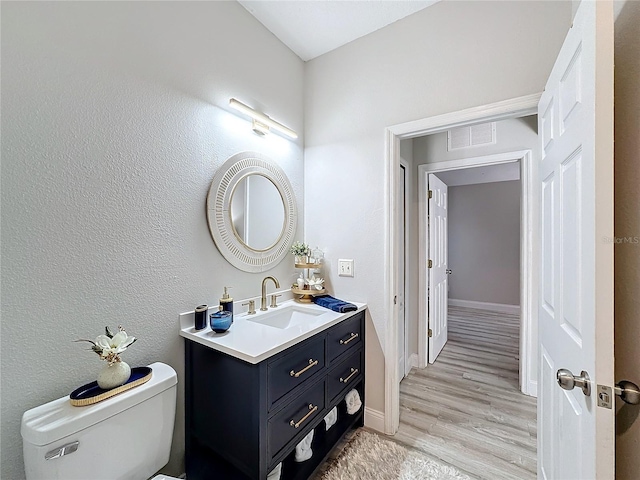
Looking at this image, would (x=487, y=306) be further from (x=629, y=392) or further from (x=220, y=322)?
(x=220, y=322)

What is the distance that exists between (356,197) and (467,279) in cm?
444

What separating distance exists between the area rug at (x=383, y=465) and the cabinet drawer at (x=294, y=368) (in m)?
0.61

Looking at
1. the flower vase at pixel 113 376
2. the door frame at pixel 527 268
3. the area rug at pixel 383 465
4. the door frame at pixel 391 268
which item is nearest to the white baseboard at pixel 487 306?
the door frame at pixel 527 268

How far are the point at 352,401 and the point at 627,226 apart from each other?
1.64 meters

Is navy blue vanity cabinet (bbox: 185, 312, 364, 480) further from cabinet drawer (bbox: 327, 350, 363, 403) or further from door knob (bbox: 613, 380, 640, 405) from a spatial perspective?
door knob (bbox: 613, 380, 640, 405)

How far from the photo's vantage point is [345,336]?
1.69 metres

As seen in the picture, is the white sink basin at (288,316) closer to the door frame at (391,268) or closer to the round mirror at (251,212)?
the round mirror at (251,212)

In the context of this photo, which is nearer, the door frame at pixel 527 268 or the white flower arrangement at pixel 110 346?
the white flower arrangement at pixel 110 346

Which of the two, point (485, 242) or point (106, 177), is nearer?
point (106, 177)

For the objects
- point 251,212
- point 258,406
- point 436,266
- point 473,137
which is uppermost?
point 473,137

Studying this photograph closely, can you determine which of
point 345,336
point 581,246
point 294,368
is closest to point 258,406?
point 294,368

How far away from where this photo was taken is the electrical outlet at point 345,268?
1.99m

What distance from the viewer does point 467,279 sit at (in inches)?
Answer: 212

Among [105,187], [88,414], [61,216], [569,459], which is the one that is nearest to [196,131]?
[105,187]
